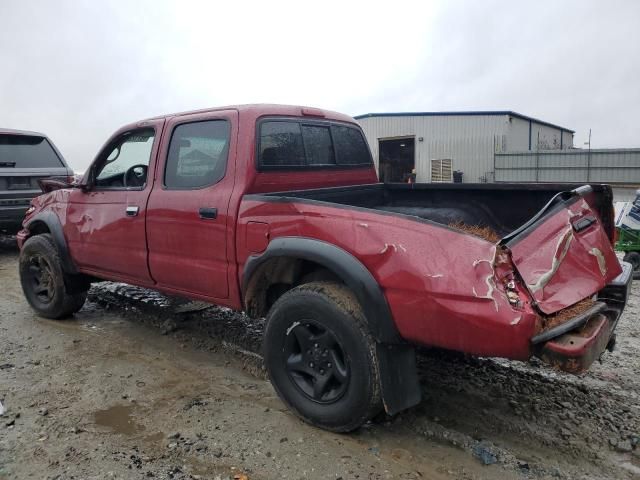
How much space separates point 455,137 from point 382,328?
22.0m

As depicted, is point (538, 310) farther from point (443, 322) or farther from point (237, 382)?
point (237, 382)

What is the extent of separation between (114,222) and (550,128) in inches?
1125

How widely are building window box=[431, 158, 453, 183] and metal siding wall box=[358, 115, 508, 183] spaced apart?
19cm

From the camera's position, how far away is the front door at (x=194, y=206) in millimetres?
3513

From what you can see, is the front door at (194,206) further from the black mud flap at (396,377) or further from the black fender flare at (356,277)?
the black mud flap at (396,377)

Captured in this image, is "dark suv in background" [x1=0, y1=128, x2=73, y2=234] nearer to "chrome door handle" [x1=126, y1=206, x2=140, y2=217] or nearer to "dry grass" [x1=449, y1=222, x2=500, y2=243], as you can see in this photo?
"chrome door handle" [x1=126, y1=206, x2=140, y2=217]

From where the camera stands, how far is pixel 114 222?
4.33 metres

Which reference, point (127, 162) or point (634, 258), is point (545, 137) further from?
point (127, 162)

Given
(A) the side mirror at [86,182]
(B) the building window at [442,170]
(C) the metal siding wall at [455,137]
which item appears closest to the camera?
(A) the side mirror at [86,182]

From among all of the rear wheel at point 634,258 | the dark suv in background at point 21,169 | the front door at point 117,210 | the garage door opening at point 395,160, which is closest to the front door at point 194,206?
the front door at point 117,210

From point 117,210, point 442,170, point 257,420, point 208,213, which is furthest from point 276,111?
point 442,170

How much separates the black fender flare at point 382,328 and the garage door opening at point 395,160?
22850 mm

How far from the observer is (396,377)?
275 centimetres

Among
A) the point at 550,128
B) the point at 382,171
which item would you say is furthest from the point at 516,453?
the point at 550,128
